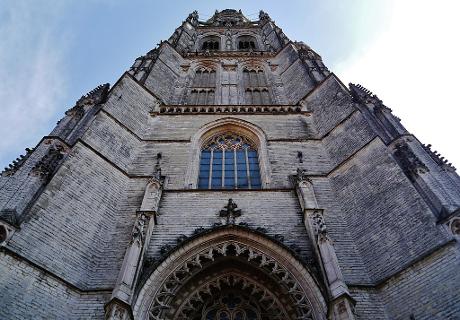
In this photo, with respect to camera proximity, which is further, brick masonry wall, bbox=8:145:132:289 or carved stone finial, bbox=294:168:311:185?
carved stone finial, bbox=294:168:311:185

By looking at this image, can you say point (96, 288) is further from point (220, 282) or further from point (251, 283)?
point (251, 283)

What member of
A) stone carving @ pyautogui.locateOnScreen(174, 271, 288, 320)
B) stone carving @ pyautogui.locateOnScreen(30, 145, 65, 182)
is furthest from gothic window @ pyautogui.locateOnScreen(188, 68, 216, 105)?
stone carving @ pyautogui.locateOnScreen(174, 271, 288, 320)

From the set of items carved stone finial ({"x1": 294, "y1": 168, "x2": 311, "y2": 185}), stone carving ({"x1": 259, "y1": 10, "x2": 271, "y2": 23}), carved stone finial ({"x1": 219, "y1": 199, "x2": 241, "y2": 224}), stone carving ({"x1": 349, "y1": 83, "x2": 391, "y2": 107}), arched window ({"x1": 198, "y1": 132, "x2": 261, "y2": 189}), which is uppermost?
stone carving ({"x1": 259, "y1": 10, "x2": 271, "y2": 23})

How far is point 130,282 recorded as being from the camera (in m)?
6.23

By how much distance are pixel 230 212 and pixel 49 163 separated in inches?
154

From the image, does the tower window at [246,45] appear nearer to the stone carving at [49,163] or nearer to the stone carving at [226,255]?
the stone carving at [49,163]

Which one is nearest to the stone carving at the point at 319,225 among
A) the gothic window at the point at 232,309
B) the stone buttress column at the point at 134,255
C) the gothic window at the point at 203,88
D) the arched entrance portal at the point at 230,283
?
the arched entrance portal at the point at 230,283

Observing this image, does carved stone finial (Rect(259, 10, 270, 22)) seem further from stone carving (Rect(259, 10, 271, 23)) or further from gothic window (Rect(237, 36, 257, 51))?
gothic window (Rect(237, 36, 257, 51))

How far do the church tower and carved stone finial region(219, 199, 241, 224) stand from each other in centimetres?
3

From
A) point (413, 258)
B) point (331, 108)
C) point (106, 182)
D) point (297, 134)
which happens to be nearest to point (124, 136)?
point (106, 182)

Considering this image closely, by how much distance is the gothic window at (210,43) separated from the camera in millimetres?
23359

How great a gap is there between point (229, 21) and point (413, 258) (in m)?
24.2

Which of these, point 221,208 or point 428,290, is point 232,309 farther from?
point 428,290

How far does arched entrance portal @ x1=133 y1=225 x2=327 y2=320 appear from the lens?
258 inches
